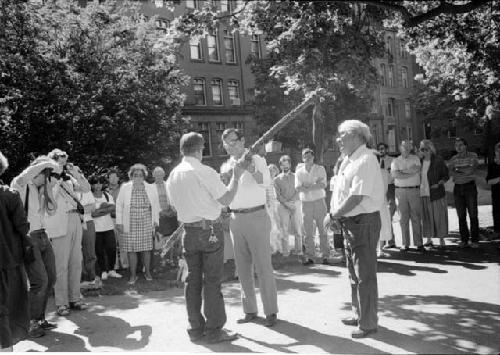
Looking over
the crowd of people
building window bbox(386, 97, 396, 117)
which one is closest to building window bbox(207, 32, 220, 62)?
building window bbox(386, 97, 396, 117)

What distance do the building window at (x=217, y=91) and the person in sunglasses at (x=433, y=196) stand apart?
2819cm

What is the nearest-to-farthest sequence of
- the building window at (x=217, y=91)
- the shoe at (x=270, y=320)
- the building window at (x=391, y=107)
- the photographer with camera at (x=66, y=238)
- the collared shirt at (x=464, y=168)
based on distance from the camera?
1. the shoe at (x=270, y=320)
2. the photographer with camera at (x=66, y=238)
3. the collared shirt at (x=464, y=168)
4. the building window at (x=217, y=91)
5. the building window at (x=391, y=107)

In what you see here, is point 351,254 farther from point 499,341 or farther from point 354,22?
point 354,22

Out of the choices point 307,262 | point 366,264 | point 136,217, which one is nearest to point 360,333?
point 366,264

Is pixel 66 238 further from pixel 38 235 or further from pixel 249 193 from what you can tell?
pixel 249 193

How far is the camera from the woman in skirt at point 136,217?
27.7 feet

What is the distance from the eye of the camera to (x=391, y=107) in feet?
173

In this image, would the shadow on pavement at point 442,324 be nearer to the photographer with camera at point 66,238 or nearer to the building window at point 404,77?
the photographer with camera at point 66,238

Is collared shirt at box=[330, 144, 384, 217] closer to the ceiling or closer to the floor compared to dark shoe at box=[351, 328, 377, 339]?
closer to the ceiling

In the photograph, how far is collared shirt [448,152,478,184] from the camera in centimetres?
955

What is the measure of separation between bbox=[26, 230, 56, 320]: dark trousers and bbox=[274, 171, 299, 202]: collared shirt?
18.3ft

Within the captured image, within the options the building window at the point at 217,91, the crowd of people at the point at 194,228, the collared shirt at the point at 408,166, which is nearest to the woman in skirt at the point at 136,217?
the crowd of people at the point at 194,228

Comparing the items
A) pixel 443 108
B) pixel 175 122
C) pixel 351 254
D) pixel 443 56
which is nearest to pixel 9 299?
pixel 351 254

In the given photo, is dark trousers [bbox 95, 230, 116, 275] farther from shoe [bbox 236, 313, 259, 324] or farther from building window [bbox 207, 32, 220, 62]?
building window [bbox 207, 32, 220, 62]
